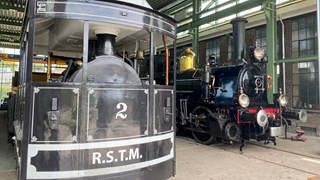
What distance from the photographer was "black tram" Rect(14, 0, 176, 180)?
251 cm

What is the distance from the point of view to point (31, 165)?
2496 millimetres

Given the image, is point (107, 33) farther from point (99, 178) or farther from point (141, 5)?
point (99, 178)

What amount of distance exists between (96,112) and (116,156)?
524 mm

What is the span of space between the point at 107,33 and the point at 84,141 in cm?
139

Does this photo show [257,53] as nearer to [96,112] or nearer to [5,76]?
[96,112]

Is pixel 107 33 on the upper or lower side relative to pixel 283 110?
upper

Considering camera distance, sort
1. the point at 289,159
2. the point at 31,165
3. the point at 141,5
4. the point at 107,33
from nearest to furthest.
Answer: the point at 31,165, the point at 141,5, the point at 107,33, the point at 289,159

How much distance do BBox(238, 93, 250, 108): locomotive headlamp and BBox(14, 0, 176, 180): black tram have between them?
3573 mm

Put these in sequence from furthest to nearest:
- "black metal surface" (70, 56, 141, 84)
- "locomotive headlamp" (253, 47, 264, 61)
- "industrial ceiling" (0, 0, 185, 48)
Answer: "industrial ceiling" (0, 0, 185, 48)
"locomotive headlamp" (253, 47, 264, 61)
"black metal surface" (70, 56, 141, 84)

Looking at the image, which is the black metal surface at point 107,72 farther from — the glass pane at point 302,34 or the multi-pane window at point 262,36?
the multi-pane window at point 262,36

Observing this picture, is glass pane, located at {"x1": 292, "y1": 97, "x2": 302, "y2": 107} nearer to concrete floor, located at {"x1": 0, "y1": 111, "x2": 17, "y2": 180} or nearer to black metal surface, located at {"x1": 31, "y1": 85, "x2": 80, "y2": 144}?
concrete floor, located at {"x1": 0, "y1": 111, "x2": 17, "y2": 180}

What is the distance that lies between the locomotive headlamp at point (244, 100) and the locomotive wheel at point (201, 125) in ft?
3.41

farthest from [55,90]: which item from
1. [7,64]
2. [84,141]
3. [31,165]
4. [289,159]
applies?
[7,64]

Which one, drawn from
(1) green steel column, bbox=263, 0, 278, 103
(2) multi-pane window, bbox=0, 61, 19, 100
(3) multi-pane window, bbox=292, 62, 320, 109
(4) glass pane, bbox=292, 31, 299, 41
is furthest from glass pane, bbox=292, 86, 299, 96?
(2) multi-pane window, bbox=0, 61, 19, 100
